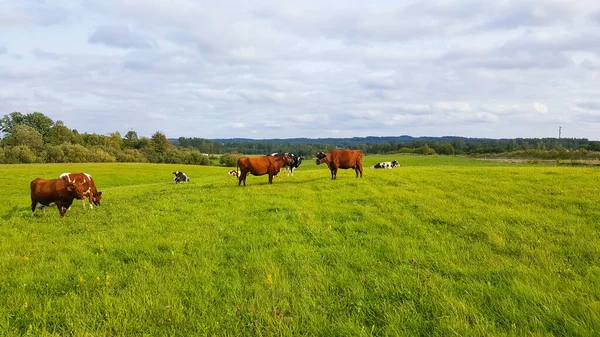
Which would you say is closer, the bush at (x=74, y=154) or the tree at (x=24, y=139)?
the bush at (x=74, y=154)

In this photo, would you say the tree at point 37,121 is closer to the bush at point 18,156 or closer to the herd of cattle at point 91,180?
the bush at point 18,156

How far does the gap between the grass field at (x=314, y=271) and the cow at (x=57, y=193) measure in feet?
3.40

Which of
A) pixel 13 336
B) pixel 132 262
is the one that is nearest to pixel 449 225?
pixel 132 262

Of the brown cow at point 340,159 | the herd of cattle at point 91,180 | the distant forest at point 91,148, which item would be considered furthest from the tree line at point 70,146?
the brown cow at point 340,159

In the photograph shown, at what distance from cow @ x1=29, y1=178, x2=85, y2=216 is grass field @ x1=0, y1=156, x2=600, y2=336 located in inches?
40.7

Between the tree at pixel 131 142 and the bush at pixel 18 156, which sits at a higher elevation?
the tree at pixel 131 142

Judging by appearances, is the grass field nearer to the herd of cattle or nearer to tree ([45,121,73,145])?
the herd of cattle

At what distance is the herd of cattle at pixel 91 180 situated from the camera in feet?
38.4

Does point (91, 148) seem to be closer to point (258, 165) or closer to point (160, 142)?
point (160, 142)

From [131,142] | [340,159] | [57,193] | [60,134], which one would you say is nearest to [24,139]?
Answer: [60,134]

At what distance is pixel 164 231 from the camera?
28.3ft

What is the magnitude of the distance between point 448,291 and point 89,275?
239 inches

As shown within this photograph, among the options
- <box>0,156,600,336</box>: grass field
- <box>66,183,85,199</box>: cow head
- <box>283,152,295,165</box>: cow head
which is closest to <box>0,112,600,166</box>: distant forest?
<box>283,152,295,165</box>: cow head

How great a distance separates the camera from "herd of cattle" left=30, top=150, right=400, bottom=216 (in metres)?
11.7
